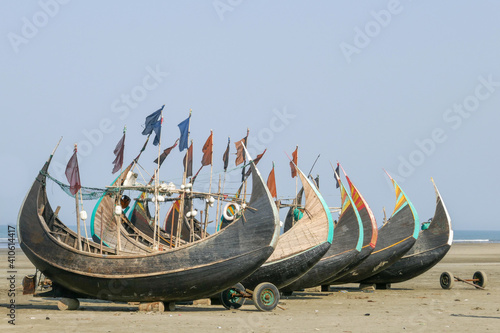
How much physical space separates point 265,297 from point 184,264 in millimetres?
2256

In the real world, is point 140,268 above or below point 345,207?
below

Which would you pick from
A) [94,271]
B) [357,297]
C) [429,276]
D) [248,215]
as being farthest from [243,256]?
[429,276]

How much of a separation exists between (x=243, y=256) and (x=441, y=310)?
5.33m

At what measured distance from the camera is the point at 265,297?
18234mm

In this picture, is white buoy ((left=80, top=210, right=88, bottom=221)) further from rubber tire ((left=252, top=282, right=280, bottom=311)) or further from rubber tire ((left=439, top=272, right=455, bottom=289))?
rubber tire ((left=439, top=272, right=455, bottom=289))

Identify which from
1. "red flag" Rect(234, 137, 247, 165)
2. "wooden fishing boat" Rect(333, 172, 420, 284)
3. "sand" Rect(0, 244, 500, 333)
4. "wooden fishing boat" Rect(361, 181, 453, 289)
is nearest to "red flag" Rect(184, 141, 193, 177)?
"red flag" Rect(234, 137, 247, 165)

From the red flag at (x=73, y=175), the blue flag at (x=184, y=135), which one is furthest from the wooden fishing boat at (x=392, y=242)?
the red flag at (x=73, y=175)

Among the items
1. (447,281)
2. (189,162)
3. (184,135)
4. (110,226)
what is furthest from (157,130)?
(447,281)

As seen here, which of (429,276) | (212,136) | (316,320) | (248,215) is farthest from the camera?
(429,276)

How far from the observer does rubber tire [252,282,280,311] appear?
17.9 meters

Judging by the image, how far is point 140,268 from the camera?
691 inches

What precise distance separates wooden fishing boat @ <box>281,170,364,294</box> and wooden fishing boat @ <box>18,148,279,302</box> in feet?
15.7

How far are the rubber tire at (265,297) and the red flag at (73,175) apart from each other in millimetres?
5303

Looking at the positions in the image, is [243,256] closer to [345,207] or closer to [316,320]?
[316,320]
